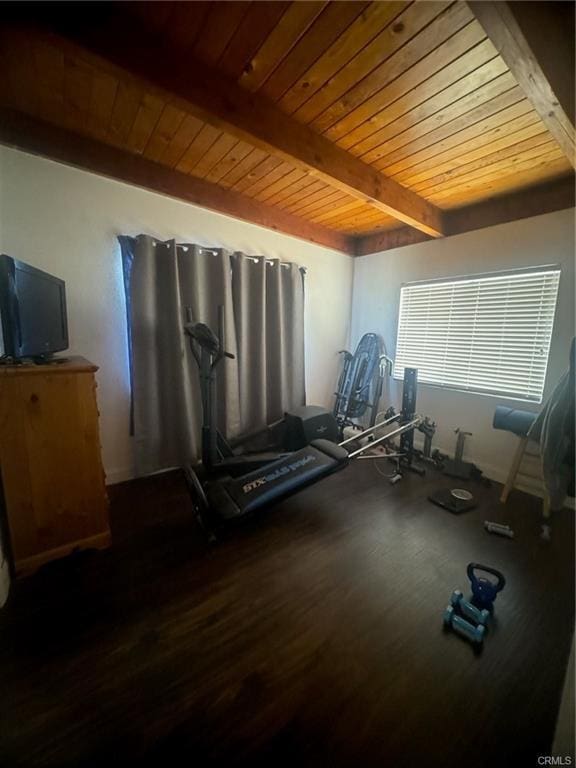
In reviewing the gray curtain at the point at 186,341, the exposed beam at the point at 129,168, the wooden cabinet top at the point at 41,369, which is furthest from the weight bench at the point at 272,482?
the exposed beam at the point at 129,168

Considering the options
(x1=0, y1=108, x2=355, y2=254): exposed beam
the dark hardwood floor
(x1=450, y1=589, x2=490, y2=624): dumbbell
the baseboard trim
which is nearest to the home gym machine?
the dark hardwood floor

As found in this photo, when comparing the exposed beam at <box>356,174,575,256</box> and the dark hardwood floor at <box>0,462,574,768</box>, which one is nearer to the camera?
the dark hardwood floor at <box>0,462,574,768</box>

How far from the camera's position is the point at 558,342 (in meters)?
2.22

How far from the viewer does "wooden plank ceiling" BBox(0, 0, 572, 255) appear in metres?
1.08

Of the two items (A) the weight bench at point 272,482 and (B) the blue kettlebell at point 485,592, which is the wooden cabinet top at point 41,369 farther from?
(B) the blue kettlebell at point 485,592

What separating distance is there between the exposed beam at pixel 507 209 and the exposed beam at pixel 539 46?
109 centimetres

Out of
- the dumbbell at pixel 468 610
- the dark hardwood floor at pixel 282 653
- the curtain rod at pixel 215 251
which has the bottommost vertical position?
the dark hardwood floor at pixel 282 653

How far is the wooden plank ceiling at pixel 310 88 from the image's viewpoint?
1082mm

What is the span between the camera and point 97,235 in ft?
6.75

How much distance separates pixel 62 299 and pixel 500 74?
99.2 inches

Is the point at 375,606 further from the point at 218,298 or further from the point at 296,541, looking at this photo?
the point at 218,298

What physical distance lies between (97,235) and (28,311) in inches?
38.8

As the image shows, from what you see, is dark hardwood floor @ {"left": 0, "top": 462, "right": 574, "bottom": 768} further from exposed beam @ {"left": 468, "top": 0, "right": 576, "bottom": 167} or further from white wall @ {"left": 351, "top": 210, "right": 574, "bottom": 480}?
exposed beam @ {"left": 468, "top": 0, "right": 576, "bottom": 167}

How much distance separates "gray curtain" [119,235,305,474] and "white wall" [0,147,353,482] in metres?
0.12
